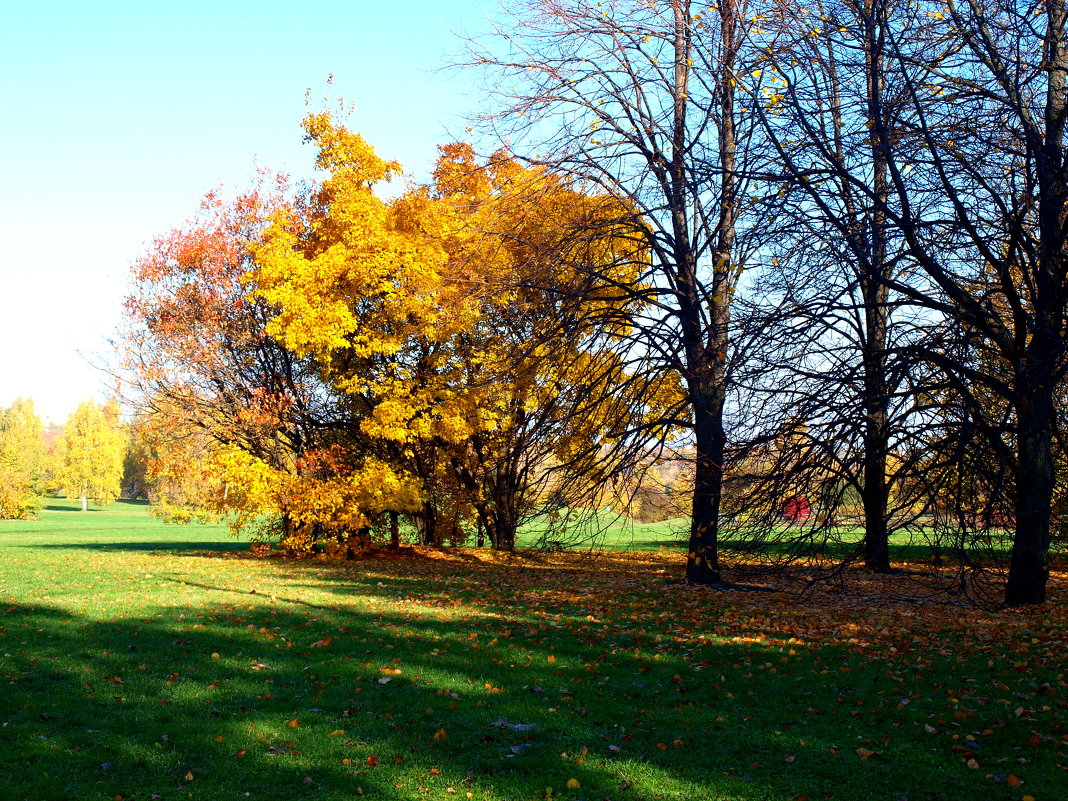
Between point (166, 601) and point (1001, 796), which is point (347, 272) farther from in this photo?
point (1001, 796)

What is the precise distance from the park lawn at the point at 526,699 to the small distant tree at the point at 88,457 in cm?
6588

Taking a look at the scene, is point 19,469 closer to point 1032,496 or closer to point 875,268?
point 875,268

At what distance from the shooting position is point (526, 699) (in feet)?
23.3

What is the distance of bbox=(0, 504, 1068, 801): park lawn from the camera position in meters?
5.29

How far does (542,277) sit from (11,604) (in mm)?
9555

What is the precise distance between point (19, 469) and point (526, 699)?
66.2 metres

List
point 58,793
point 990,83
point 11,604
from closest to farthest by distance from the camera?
point 58,793
point 990,83
point 11,604

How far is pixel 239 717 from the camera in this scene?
6465 millimetres

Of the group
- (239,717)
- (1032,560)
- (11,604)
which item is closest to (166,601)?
(11,604)

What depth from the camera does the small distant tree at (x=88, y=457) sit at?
229 ft

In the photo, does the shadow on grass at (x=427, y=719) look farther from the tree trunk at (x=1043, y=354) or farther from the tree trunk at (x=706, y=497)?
the tree trunk at (x=1043, y=354)

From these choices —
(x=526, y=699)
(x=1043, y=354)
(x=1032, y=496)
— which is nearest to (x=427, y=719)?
(x=526, y=699)

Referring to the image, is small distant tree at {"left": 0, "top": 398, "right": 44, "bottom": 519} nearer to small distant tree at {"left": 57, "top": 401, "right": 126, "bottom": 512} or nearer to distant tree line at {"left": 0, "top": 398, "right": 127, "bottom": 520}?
distant tree line at {"left": 0, "top": 398, "right": 127, "bottom": 520}

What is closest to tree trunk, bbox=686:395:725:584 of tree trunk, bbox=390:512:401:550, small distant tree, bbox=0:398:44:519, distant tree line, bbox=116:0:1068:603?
distant tree line, bbox=116:0:1068:603
